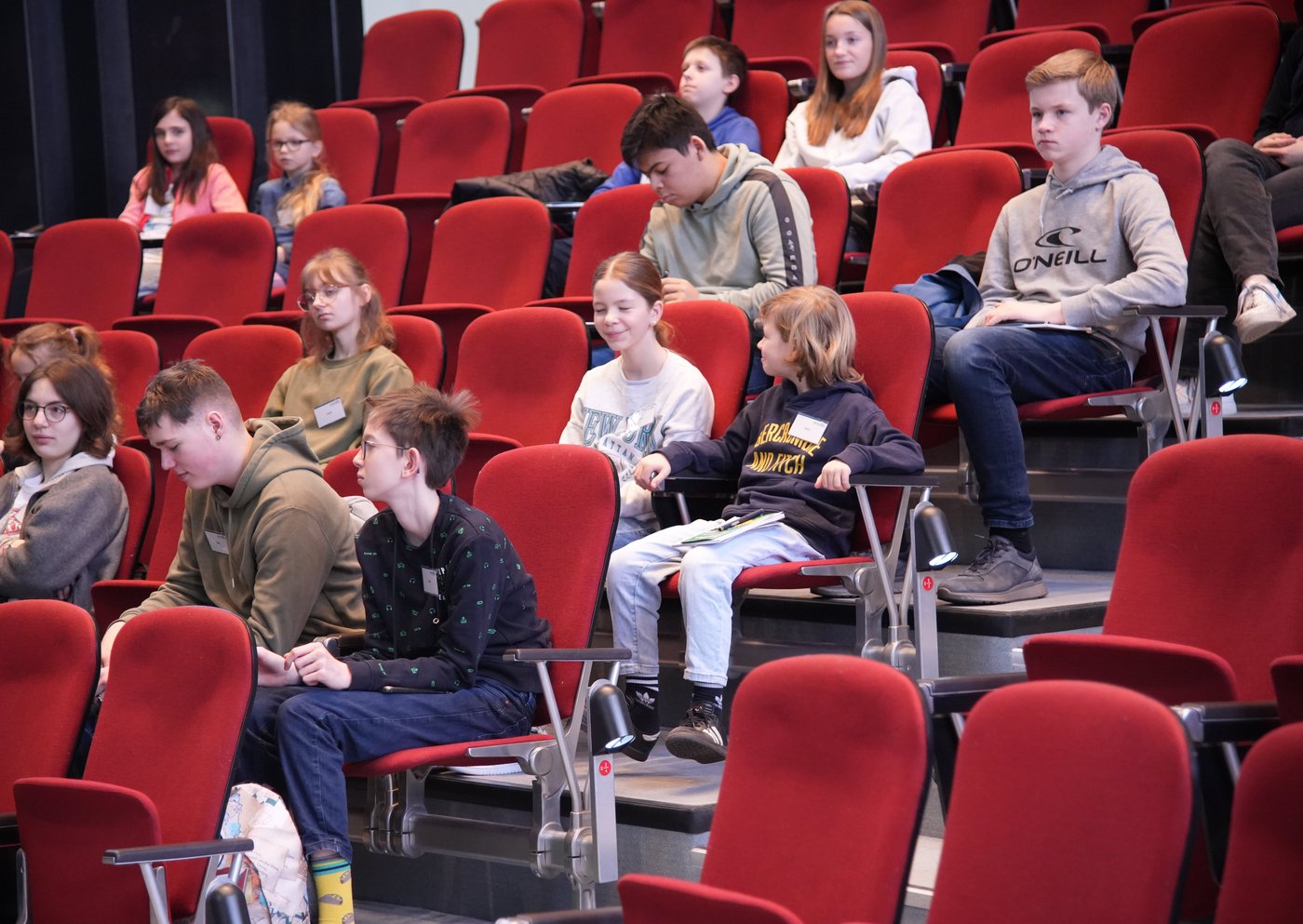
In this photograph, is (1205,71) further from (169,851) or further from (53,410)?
(169,851)

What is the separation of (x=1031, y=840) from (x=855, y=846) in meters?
0.22

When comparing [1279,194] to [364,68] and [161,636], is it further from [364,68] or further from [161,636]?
[364,68]

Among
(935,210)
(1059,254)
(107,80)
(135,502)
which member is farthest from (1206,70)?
(107,80)

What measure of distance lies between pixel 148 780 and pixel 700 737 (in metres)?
0.89

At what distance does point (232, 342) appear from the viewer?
13.5 feet

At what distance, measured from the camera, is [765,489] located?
2.97 meters

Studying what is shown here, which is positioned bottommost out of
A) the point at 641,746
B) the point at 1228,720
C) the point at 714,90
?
the point at 641,746

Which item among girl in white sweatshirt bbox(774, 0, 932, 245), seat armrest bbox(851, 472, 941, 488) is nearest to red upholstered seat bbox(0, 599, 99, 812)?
seat armrest bbox(851, 472, 941, 488)

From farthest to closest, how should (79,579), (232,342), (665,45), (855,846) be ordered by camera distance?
(665,45)
(232,342)
(79,579)
(855,846)

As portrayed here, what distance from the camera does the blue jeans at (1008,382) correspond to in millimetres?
2926

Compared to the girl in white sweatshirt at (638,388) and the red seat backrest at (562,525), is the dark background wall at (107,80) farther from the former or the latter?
the red seat backrest at (562,525)

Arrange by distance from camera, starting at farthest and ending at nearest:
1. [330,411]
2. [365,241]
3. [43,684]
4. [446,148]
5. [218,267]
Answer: [446,148], [218,267], [365,241], [330,411], [43,684]

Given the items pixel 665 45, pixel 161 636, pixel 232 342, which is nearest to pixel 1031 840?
pixel 161 636

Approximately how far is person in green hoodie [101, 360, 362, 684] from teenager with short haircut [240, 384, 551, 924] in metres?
0.14
